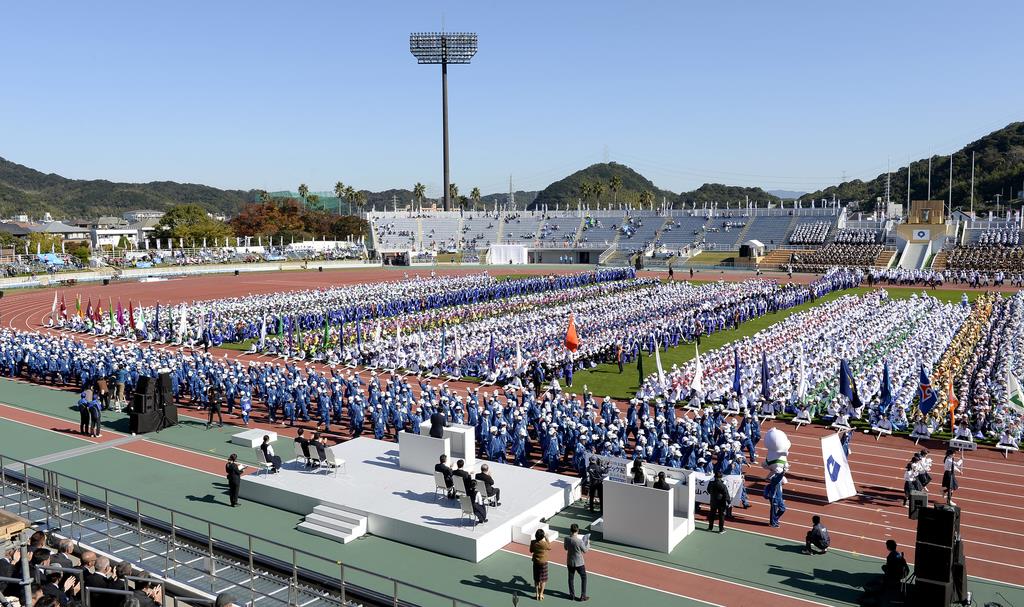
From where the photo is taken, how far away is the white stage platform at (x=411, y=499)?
11297 millimetres

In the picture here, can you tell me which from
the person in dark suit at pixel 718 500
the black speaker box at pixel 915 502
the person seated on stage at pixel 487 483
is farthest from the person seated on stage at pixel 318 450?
the black speaker box at pixel 915 502

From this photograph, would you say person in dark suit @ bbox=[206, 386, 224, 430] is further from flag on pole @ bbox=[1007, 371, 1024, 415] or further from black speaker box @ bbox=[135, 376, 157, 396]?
flag on pole @ bbox=[1007, 371, 1024, 415]

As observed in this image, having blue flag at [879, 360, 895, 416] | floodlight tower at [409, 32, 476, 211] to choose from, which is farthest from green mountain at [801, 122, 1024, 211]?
blue flag at [879, 360, 895, 416]

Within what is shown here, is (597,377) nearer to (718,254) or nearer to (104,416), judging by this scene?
(104,416)

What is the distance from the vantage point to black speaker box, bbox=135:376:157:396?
17578 mm

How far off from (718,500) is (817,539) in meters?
1.52

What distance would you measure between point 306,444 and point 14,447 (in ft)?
24.8

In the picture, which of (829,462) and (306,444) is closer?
(829,462)

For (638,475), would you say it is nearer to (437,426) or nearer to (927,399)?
(437,426)

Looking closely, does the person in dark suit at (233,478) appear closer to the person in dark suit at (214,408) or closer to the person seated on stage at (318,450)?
the person seated on stage at (318,450)

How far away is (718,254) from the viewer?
70.6 meters

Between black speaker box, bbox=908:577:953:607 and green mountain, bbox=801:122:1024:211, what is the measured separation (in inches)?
4083

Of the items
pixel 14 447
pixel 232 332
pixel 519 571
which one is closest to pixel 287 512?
pixel 519 571

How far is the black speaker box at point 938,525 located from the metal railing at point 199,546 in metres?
5.55
